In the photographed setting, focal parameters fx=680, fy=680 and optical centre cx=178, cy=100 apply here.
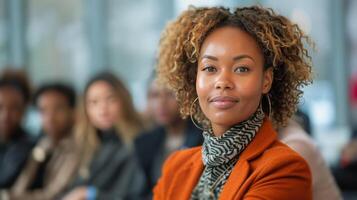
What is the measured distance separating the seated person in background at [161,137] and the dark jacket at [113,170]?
0.56ft

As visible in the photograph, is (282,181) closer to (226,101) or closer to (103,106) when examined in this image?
(226,101)

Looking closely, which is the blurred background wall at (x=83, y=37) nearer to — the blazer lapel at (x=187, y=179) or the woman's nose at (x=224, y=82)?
the blazer lapel at (x=187, y=179)

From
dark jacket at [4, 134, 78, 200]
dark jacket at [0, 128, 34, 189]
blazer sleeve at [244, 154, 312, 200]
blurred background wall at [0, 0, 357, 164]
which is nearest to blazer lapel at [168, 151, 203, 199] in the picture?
blazer sleeve at [244, 154, 312, 200]

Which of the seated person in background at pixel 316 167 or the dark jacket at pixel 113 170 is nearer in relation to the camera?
the seated person in background at pixel 316 167

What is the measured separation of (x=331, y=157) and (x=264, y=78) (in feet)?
14.1

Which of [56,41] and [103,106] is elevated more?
[103,106]

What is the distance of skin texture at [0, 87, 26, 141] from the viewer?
4.53 metres

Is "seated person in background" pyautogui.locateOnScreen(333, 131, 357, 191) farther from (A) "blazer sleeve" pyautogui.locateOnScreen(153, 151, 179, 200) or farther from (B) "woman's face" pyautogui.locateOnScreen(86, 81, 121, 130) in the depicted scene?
(A) "blazer sleeve" pyautogui.locateOnScreen(153, 151, 179, 200)

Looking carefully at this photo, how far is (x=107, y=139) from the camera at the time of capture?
393cm

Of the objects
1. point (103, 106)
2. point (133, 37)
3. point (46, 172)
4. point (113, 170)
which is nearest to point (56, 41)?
point (133, 37)

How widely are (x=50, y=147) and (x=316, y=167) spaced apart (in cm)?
235

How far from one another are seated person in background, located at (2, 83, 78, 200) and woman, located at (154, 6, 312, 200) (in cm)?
230

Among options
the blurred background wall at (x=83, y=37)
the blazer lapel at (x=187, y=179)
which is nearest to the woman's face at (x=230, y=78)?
the blazer lapel at (x=187, y=179)

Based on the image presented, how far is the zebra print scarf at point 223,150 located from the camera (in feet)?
5.65
